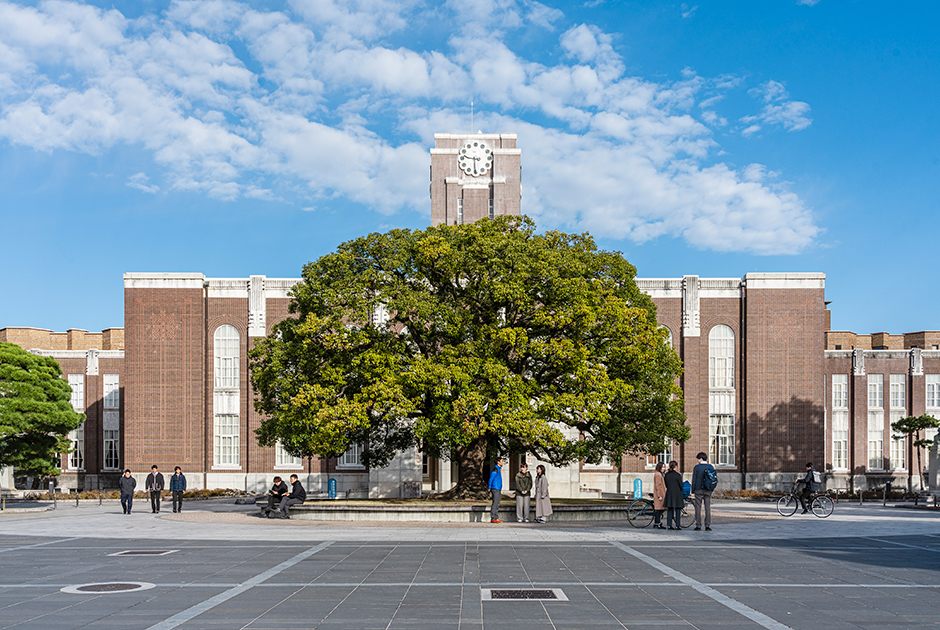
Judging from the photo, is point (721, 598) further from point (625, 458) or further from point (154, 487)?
point (625, 458)

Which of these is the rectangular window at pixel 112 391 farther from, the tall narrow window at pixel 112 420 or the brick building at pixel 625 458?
the brick building at pixel 625 458

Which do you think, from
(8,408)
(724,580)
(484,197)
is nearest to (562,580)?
(724,580)

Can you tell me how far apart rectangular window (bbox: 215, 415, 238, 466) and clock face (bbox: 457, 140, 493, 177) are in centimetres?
2321

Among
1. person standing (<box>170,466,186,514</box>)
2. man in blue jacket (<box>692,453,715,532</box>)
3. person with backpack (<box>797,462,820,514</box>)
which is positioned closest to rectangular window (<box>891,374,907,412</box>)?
person with backpack (<box>797,462,820,514</box>)

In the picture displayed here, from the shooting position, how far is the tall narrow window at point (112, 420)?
49.8m

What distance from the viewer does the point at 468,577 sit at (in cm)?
1262

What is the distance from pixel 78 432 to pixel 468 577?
45.6m

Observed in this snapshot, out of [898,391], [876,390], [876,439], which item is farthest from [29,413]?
[898,391]

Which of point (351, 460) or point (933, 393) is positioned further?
point (933, 393)

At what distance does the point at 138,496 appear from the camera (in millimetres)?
41781

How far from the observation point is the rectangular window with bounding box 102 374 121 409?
51.5m

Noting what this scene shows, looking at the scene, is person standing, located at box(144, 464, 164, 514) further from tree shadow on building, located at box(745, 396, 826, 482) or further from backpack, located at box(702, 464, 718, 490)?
tree shadow on building, located at box(745, 396, 826, 482)

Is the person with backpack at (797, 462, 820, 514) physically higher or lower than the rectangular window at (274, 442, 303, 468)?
higher

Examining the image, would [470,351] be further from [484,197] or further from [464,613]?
[484,197]
